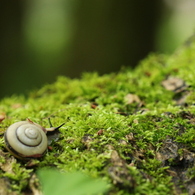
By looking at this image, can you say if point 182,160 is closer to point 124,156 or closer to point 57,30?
point 124,156

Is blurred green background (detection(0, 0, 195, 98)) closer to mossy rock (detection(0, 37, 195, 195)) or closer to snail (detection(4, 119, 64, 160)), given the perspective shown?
mossy rock (detection(0, 37, 195, 195))

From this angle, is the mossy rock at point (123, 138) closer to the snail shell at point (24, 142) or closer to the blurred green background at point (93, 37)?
the snail shell at point (24, 142)

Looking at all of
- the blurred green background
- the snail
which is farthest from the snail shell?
the blurred green background

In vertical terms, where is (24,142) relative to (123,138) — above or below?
above

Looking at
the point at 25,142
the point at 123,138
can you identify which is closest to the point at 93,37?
the point at 123,138

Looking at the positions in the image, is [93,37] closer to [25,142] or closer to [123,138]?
[123,138]

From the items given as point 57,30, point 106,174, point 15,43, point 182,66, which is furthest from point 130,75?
point 57,30
